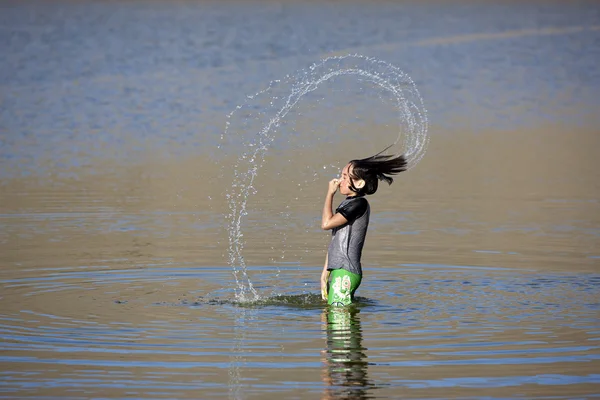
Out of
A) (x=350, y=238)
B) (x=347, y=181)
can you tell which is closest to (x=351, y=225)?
(x=350, y=238)

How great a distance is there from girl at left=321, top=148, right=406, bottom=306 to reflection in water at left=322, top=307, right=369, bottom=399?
215 mm

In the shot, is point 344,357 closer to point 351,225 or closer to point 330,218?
point 330,218

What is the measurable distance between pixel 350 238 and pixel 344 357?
2.41m

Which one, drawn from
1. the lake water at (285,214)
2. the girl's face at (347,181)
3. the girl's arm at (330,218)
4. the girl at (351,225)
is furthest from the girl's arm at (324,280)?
the girl's face at (347,181)

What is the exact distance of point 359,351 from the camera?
10.8 meters

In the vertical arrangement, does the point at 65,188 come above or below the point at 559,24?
below

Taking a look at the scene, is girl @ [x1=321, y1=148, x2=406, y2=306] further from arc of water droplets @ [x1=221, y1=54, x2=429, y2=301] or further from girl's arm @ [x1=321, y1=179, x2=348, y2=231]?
arc of water droplets @ [x1=221, y1=54, x2=429, y2=301]

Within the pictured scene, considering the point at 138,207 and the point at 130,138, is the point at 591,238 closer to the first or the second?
the point at 138,207

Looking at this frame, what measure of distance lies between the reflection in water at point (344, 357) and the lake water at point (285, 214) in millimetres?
32

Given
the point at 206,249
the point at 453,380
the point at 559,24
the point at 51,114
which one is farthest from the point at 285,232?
the point at 559,24

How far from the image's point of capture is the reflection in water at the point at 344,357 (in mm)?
9445

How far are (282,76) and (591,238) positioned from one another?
18.2 metres

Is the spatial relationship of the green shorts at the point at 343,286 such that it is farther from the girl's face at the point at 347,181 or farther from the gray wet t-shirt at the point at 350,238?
the girl's face at the point at 347,181

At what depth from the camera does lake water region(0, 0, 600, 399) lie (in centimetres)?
1039
